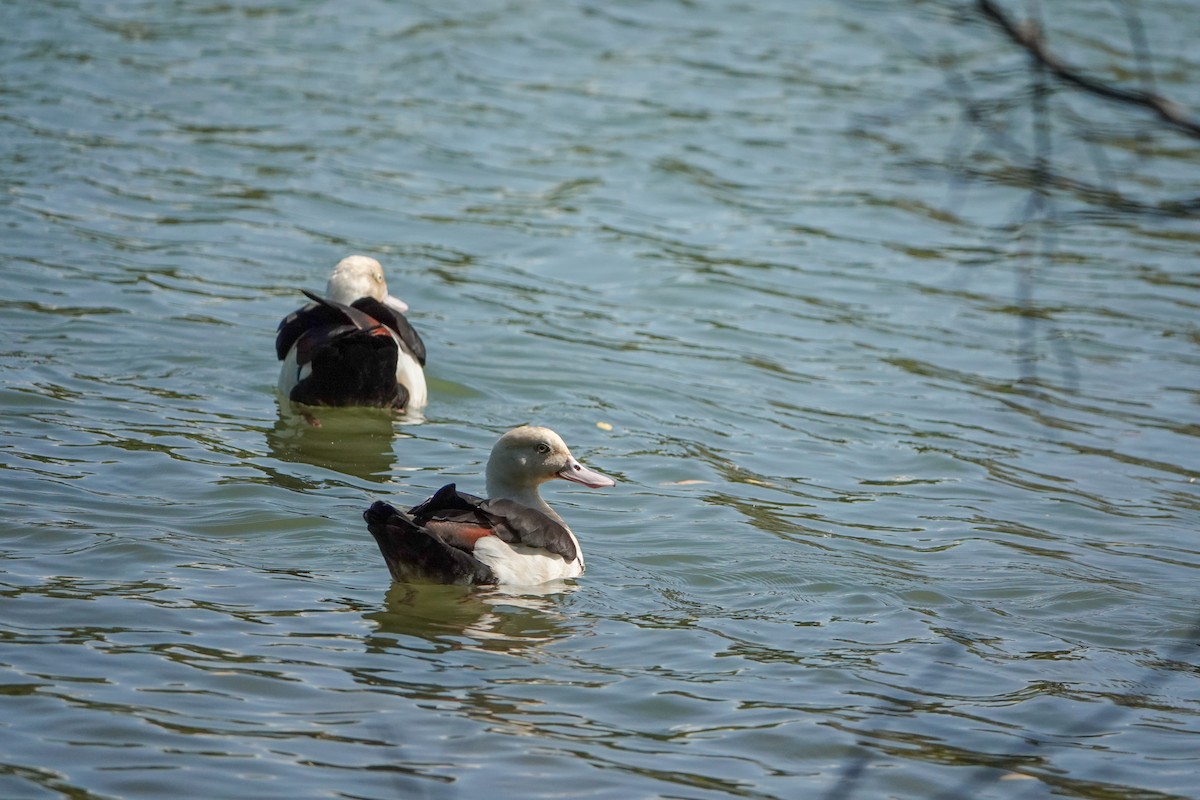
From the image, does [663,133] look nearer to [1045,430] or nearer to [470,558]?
[1045,430]

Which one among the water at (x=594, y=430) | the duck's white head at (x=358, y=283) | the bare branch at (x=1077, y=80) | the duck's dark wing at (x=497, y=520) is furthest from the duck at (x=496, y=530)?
the bare branch at (x=1077, y=80)

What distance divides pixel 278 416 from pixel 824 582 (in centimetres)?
369

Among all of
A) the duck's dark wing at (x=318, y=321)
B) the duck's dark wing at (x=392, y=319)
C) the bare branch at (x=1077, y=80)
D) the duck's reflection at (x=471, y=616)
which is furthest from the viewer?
the duck's dark wing at (x=392, y=319)

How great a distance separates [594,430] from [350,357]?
60.6 inches

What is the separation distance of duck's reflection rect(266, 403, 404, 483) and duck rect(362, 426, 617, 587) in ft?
4.36

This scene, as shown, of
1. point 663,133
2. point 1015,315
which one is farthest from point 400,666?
point 663,133

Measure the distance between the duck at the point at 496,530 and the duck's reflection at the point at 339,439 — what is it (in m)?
1.33

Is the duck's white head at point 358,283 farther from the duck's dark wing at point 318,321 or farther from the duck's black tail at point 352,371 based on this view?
the duck's black tail at point 352,371

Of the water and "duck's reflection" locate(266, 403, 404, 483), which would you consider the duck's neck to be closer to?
the water

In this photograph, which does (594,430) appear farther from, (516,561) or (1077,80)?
Answer: (1077,80)

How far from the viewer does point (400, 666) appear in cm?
561

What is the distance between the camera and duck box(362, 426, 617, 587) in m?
6.25

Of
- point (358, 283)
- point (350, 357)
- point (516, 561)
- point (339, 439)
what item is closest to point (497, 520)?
point (516, 561)

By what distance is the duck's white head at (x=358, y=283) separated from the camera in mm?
9797
